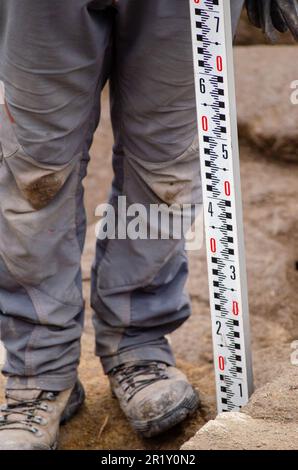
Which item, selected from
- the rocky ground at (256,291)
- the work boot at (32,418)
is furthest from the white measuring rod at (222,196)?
the work boot at (32,418)

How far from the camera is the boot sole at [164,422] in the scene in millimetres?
2635

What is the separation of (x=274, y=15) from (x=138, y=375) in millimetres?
1126

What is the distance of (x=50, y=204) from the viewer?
245 centimetres

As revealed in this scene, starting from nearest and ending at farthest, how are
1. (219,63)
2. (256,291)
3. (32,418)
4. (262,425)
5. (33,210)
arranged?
(262,425)
(219,63)
(33,210)
(32,418)
(256,291)

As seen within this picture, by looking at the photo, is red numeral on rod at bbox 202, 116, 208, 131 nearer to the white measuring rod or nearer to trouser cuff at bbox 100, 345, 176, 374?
the white measuring rod

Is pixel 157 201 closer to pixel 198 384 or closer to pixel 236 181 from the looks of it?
pixel 236 181

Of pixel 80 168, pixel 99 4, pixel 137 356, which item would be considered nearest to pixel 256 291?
pixel 137 356

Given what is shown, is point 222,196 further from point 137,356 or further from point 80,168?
point 137,356

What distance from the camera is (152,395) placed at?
268 centimetres

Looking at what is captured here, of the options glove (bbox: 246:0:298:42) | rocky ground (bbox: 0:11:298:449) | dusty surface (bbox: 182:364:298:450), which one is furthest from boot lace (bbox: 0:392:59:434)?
glove (bbox: 246:0:298:42)

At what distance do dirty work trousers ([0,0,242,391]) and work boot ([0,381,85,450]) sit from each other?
1.4 inches

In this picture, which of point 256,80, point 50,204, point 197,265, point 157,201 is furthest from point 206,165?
point 256,80

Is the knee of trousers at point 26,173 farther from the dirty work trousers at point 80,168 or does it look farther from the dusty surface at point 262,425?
the dusty surface at point 262,425

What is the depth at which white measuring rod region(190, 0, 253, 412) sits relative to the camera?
7.50 ft
